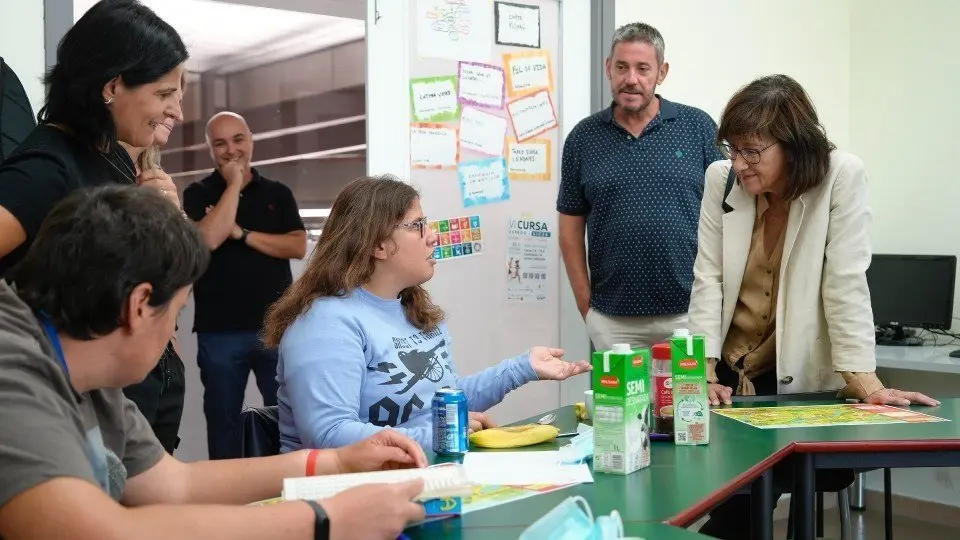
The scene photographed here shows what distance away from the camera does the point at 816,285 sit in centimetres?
250

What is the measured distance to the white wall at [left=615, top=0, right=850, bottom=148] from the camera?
4305 mm

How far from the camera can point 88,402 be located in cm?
133

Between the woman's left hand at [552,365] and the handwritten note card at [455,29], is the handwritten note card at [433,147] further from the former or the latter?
the woman's left hand at [552,365]

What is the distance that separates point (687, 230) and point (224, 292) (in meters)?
1.64

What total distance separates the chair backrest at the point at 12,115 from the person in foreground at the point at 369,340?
72 centimetres

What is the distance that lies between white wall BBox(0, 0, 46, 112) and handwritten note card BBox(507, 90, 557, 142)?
178 centimetres

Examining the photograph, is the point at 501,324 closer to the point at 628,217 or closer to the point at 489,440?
the point at 628,217

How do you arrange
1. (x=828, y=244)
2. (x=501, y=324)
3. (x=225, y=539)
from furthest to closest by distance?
1. (x=501, y=324)
2. (x=828, y=244)
3. (x=225, y=539)

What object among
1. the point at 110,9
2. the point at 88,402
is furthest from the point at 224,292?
the point at 88,402

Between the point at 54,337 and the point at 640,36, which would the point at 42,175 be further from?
the point at 640,36

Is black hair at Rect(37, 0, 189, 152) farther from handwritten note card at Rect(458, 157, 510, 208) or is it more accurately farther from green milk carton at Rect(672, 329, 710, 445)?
handwritten note card at Rect(458, 157, 510, 208)

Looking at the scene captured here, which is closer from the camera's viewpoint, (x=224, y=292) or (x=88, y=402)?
(x=88, y=402)

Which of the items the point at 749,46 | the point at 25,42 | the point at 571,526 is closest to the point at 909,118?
the point at 749,46

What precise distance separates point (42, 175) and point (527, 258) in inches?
95.4
